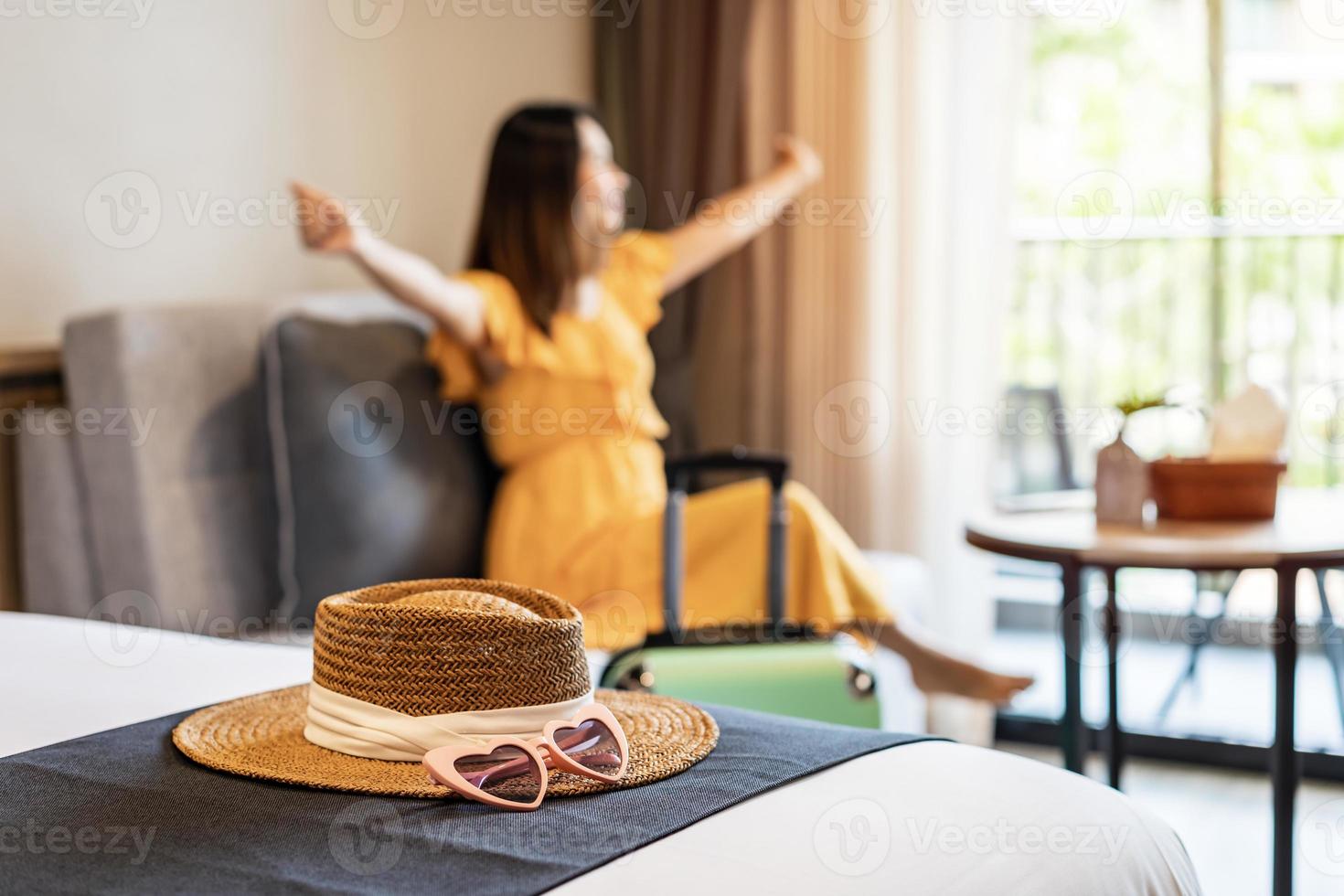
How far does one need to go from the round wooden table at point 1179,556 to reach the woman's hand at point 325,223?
1.06 metres

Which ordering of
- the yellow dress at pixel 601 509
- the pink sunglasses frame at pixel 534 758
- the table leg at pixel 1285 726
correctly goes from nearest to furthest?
the pink sunglasses frame at pixel 534 758 < the table leg at pixel 1285 726 < the yellow dress at pixel 601 509

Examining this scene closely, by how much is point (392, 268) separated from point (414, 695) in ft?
4.46

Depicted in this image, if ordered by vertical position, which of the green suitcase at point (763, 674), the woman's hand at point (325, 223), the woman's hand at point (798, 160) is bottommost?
the green suitcase at point (763, 674)

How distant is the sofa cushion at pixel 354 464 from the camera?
7.23 feet

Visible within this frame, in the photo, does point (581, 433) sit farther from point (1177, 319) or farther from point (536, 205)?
point (1177, 319)

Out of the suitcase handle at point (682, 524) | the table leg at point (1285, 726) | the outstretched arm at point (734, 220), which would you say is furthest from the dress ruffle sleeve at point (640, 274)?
the table leg at point (1285, 726)

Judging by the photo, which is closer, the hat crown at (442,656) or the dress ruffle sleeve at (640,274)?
the hat crown at (442,656)

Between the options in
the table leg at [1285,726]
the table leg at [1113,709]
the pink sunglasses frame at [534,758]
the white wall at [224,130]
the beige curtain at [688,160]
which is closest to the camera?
the pink sunglasses frame at [534,758]

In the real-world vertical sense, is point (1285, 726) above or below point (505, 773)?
below

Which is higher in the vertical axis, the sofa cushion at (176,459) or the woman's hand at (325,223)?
the woman's hand at (325,223)

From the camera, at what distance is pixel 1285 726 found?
5.88 feet

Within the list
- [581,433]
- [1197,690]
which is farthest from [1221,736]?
[581,433]

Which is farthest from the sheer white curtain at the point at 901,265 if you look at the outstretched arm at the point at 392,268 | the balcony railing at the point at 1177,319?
the outstretched arm at the point at 392,268

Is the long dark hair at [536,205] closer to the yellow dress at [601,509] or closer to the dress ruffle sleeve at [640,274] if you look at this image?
the yellow dress at [601,509]
